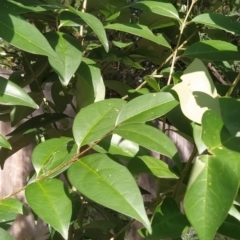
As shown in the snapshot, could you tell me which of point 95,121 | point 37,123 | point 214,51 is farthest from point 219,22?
point 37,123

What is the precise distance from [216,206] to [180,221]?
154 millimetres

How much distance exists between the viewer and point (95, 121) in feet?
2.08

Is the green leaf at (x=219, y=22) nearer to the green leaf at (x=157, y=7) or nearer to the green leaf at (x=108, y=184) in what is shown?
the green leaf at (x=157, y=7)

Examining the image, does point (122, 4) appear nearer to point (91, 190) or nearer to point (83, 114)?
point (83, 114)

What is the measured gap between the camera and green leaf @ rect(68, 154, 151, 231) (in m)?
0.50

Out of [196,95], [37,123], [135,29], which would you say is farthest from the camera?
[37,123]

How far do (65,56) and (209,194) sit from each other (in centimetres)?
28

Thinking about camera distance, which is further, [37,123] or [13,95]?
[37,123]

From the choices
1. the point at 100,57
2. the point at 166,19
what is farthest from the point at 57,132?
the point at 166,19

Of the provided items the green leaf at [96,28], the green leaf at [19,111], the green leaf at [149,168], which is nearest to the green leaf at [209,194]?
the green leaf at [149,168]

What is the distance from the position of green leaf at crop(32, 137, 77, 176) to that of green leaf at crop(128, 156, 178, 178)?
96 mm

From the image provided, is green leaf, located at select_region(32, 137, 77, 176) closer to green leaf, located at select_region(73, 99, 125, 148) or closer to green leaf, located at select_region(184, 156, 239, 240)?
green leaf, located at select_region(73, 99, 125, 148)

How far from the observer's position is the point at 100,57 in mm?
896

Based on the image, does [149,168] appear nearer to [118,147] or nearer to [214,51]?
[118,147]
